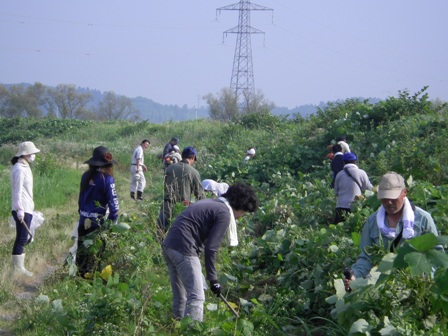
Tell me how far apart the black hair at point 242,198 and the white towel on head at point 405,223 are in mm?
1209

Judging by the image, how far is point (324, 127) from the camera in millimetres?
20000

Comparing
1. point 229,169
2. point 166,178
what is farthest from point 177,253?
point 229,169

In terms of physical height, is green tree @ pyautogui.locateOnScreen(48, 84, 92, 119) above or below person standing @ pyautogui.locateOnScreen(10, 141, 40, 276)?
above

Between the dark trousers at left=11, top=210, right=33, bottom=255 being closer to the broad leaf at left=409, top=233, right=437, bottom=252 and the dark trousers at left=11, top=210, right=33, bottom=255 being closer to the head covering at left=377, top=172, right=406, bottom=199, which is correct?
the head covering at left=377, top=172, right=406, bottom=199

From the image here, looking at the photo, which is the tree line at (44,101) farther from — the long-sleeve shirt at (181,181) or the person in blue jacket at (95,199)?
the person in blue jacket at (95,199)

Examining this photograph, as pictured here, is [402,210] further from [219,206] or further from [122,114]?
[122,114]

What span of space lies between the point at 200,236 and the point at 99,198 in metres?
2.71

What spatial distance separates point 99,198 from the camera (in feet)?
27.5

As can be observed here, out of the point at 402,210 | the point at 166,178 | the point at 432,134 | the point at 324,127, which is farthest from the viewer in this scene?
the point at 324,127

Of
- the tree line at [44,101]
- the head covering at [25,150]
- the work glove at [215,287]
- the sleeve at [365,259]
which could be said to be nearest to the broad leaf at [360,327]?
the sleeve at [365,259]

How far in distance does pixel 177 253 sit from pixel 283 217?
452cm

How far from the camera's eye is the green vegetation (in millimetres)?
4676

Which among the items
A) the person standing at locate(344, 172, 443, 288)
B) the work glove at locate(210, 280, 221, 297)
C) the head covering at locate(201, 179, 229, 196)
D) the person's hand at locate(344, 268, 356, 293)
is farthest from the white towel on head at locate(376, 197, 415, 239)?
the head covering at locate(201, 179, 229, 196)

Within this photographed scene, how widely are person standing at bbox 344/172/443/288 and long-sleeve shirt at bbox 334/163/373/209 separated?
13.3 feet
